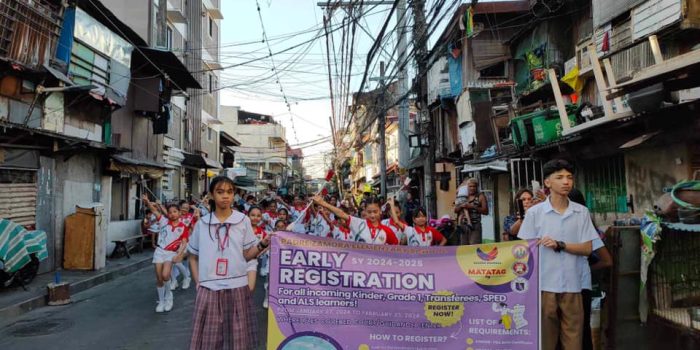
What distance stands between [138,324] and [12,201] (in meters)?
5.58

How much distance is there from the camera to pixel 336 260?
4.28 meters

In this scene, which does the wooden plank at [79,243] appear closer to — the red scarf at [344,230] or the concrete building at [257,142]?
the red scarf at [344,230]

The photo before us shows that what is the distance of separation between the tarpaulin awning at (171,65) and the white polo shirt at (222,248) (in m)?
13.2

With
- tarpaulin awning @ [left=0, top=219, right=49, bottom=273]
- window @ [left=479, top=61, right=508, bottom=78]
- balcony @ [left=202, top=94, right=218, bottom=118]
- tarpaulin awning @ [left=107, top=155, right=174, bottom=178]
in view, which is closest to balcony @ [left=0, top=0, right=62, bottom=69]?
tarpaulin awning @ [left=0, top=219, right=49, bottom=273]

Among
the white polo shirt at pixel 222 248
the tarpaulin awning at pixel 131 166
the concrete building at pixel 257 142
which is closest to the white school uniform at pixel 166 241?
the white polo shirt at pixel 222 248

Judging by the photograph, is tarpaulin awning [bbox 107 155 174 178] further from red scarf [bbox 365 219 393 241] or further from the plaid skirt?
the plaid skirt

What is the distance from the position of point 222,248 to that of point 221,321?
603 mm

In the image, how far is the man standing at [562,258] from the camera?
4.08 meters

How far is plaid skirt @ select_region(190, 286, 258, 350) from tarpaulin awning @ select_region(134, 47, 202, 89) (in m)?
13.6

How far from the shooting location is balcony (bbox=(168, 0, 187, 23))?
848 inches

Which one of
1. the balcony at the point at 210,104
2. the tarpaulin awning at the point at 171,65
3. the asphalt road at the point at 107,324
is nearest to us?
the asphalt road at the point at 107,324

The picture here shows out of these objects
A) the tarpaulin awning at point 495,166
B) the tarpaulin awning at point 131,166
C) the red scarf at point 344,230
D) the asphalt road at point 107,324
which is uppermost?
the tarpaulin awning at point 131,166

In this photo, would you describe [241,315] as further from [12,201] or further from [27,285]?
[12,201]

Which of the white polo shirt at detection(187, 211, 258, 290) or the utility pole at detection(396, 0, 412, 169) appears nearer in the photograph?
the white polo shirt at detection(187, 211, 258, 290)
